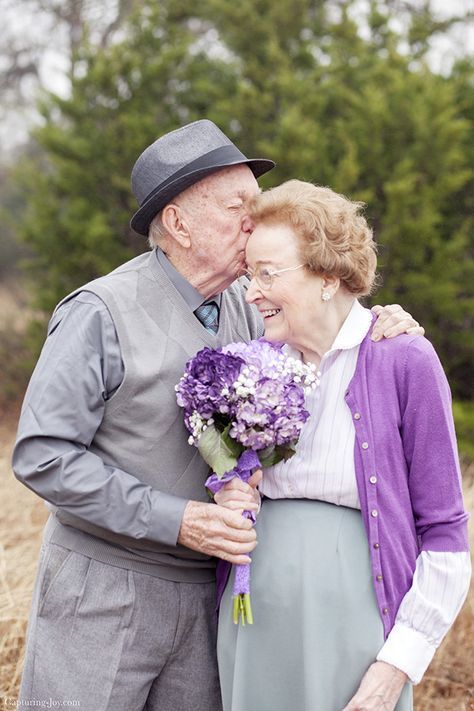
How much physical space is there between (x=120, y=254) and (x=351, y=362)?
206 inches

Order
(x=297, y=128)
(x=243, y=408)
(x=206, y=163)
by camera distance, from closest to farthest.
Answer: (x=243, y=408)
(x=206, y=163)
(x=297, y=128)

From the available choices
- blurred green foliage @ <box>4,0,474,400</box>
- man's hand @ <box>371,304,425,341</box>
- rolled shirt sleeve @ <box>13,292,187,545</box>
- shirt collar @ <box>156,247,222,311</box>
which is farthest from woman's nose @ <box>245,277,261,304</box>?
blurred green foliage @ <box>4,0,474,400</box>

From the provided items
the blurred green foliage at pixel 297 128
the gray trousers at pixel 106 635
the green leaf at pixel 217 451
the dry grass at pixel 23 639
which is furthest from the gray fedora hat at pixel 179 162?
the blurred green foliage at pixel 297 128

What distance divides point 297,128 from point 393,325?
14.4 ft

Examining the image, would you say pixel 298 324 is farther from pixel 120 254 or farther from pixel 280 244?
pixel 120 254

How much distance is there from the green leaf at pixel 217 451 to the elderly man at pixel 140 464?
0.14 metres

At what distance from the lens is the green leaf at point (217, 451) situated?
7.63 feet

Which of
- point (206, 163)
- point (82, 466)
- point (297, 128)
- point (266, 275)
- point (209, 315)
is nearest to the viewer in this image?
point (82, 466)

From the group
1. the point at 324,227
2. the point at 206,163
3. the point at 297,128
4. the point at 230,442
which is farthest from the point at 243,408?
the point at 297,128

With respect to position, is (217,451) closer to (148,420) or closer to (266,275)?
(148,420)

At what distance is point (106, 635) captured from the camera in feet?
8.35

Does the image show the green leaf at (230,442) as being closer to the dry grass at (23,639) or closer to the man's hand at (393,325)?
the man's hand at (393,325)

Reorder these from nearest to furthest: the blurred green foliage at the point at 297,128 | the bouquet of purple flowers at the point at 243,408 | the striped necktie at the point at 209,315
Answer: the bouquet of purple flowers at the point at 243,408
the striped necktie at the point at 209,315
the blurred green foliage at the point at 297,128

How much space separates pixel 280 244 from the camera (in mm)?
2463
